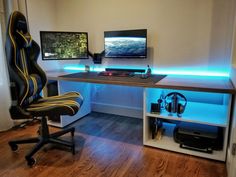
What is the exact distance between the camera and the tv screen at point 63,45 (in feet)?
7.64

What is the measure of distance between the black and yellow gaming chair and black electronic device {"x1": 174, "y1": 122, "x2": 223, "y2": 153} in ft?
3.48

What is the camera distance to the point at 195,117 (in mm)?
1820

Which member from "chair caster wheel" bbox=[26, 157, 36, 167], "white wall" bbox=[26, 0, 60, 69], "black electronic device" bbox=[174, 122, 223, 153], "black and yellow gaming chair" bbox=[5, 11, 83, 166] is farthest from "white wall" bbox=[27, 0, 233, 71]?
"chair caster wheel" bbox=[26, 157, 36, 167]

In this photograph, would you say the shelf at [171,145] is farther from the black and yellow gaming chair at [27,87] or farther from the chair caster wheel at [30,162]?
the chair caster wheel at [30,162]

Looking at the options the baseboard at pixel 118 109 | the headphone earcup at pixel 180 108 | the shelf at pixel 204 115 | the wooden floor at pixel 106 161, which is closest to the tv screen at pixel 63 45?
the baseboard at pixel 118 109

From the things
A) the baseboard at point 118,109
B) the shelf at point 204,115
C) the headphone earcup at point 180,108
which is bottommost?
the baseboard at point 118,109

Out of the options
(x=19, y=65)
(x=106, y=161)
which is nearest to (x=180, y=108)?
(x=106, y=161)

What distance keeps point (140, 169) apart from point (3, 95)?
1.87 m

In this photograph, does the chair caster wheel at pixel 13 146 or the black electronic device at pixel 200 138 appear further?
the chair caster wheel at pixel 13 146

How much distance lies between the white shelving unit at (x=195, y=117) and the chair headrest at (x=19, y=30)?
4.01 ft

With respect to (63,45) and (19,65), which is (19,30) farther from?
(63,45)

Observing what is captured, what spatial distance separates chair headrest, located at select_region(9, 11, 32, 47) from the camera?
162cm

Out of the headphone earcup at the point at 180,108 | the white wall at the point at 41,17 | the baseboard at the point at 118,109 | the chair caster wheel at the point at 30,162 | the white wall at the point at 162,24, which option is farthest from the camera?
the baseboard at the point at 118,109

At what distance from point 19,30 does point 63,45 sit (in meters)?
0.78
